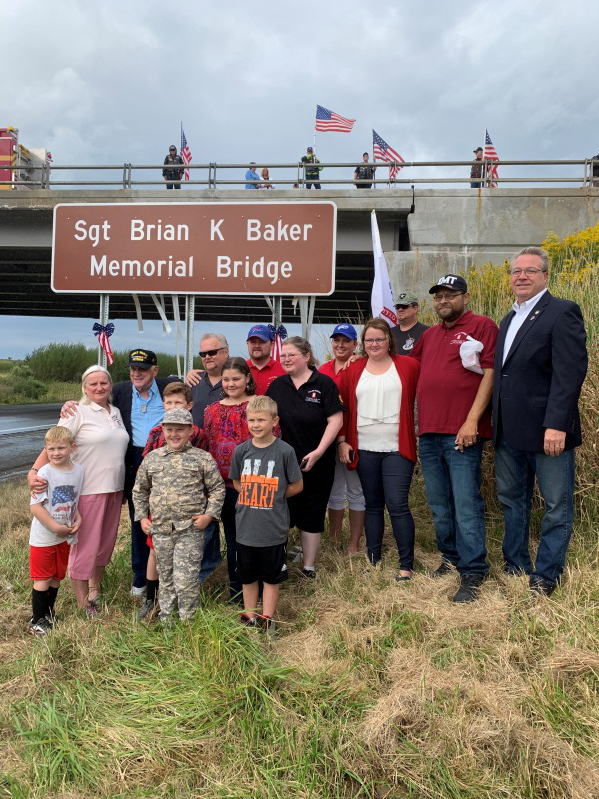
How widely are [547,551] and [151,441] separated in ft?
8.32

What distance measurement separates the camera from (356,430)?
4.27 metres

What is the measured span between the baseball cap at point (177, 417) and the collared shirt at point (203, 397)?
2.17 ft

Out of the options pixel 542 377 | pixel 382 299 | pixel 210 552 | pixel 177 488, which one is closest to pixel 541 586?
pixel 542 377

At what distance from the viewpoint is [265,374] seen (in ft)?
14.8

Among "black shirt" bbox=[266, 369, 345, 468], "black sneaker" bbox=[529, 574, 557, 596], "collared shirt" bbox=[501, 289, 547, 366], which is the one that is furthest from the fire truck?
"black sneaker" bbox=[529, 574, 557, 596]

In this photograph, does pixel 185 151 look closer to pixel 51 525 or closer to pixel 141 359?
pixel 141 359

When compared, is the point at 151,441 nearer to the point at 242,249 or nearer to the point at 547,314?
the point at 547,314

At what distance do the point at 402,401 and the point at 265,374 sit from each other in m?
1.08

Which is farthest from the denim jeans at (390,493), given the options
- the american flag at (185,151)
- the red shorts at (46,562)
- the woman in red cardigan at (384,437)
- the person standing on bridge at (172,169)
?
the american flag at (185,151)

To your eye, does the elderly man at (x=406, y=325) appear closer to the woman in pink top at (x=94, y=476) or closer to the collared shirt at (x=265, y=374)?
the collared shirt at (x=265, y=374)

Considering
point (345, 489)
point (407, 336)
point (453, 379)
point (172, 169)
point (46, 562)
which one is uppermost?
point (172, 169)

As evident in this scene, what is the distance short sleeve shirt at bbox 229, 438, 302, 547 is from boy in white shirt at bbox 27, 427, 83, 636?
3.52ft

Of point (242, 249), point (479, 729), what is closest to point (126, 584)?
point (479, 729)

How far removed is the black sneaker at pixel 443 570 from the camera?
13.5 ft
